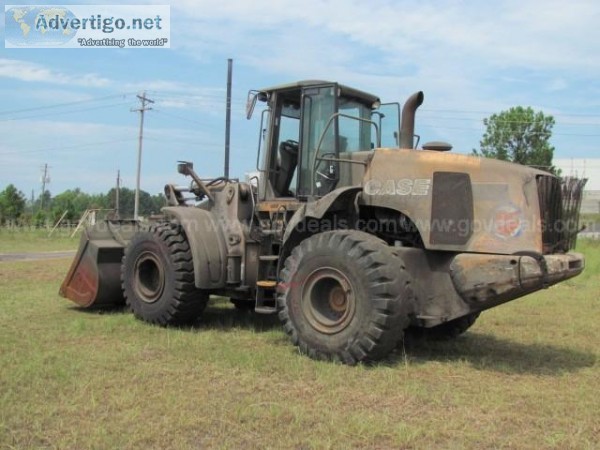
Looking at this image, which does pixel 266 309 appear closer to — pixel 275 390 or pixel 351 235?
pixel 351 235

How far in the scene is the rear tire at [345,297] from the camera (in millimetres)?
5801

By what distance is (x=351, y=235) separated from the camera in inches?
243

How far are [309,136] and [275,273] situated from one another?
1.63m

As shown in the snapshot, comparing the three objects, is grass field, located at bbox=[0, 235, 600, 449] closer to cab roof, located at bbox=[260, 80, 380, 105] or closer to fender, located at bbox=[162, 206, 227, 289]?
fender, located at bbox=[162, 206, 227, 289]

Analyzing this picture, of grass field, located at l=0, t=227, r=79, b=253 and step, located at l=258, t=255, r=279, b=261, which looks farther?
grass field, located at l=0, t=227, r=79, b=253

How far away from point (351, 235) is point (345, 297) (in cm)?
61

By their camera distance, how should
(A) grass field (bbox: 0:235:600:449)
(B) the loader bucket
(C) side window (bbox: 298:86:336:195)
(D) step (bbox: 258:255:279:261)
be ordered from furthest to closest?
(B) the loader bucket
(C) side window (bbox: 298:86:336:195)
(D) step (bbox: 258:255:279:261)
(A) grass field (bbox: 0:235:600:449)

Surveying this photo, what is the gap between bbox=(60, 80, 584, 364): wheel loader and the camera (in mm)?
5789

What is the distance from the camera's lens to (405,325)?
5906 mm

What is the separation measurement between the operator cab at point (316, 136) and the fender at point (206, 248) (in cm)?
75

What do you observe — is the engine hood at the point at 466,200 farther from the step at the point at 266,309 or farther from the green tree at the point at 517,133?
the green tree at the point at 517,133

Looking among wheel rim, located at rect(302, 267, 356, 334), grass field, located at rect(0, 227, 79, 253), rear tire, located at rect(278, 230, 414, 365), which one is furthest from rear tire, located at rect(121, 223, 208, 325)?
grass field, located at rect(0, 227, 79, 253)

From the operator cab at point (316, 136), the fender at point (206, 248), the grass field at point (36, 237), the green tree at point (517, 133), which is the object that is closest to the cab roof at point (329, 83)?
the operator cab at point (316, 136)

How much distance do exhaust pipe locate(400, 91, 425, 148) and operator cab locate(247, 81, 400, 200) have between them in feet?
1.69
